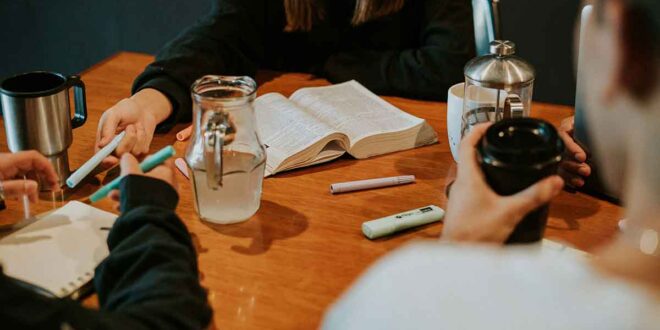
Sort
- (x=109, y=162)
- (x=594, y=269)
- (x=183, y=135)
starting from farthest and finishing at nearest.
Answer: (x=183, y=135), (x=109, y=162), (x=594, y=269)

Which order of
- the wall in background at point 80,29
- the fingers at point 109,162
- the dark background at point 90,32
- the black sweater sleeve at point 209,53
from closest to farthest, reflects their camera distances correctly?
1. the fingers at point 109,162
2. the black sweater sleeve at point 209,53
3. the dark background at point 90,32
4. the wall in background at point 80,29

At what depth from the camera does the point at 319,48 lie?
1.78 metres

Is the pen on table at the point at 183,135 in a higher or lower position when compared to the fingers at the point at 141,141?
lower

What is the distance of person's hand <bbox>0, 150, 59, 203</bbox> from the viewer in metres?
1.05

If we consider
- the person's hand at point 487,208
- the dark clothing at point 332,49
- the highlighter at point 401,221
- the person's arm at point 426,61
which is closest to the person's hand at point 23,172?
the dark clothing at point 332,49

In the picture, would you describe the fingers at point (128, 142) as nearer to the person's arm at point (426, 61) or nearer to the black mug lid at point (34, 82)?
the black mug lid at point (34, 82)

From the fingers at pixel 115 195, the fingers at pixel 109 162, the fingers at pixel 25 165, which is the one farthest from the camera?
the fingers at pixel 109 162

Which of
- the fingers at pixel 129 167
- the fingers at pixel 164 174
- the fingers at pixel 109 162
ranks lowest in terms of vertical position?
the fingers at pixel 109 162

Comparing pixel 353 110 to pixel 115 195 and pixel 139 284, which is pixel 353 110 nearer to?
pixel 115 195

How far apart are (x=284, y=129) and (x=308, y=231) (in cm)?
29

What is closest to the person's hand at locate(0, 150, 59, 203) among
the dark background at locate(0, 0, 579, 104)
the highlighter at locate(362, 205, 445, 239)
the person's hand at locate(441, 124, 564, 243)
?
the highlighter at locate(362, 205, 445, 239)

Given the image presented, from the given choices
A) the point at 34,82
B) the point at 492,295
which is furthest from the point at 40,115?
the point at 492,295

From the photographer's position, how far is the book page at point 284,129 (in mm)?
1224

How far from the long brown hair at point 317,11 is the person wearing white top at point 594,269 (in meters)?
1.02
